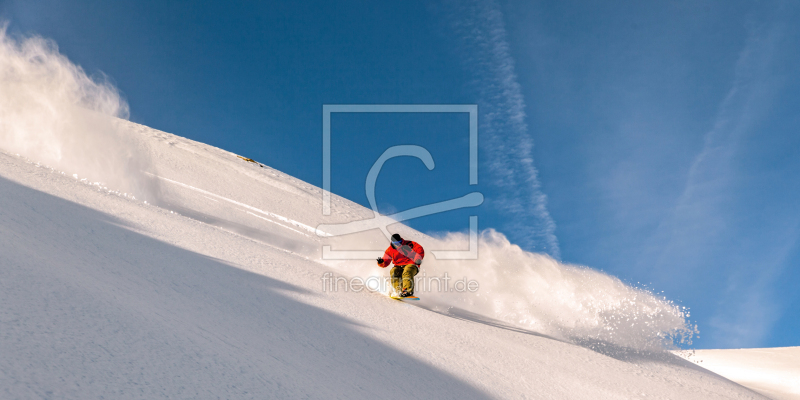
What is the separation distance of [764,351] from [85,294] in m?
29.5

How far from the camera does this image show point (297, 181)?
75.6ft

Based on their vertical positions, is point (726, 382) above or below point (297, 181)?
below

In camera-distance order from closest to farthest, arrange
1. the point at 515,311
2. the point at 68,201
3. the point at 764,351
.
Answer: the point at 68,201
the point at 515,311
the point at 764,351

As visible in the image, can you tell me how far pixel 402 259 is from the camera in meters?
8.70

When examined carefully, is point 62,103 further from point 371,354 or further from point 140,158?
point 371,354

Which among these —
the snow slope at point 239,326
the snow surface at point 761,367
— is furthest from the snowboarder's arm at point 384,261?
the snow surface at point 761,367

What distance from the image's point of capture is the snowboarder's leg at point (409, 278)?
8.36 m

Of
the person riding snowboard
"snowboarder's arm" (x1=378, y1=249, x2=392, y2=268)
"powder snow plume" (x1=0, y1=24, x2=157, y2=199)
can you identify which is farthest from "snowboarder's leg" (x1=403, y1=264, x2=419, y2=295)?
"powder snow plume" (x1=0, y1=24, x2=157, y2=199)

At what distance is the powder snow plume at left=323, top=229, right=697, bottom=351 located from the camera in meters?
9.05

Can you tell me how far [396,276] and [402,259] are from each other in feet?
1.17

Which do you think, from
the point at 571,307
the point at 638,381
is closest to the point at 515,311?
the point at 571,307

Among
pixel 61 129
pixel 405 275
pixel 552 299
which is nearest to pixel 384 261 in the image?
pixel 405 275

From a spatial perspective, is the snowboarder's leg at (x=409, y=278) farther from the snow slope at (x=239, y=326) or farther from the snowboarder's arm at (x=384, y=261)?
the snow slope at (x=239, y=326)

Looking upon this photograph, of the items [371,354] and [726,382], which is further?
[726,382]
